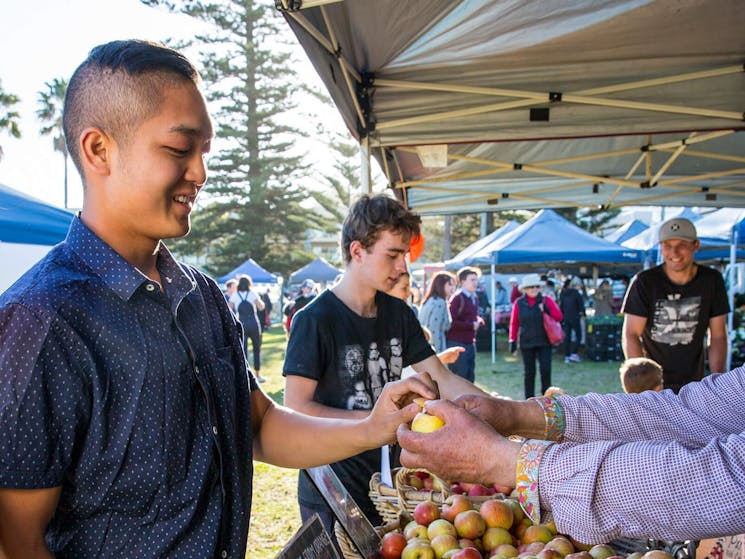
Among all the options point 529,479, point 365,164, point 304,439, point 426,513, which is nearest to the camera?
point 529,479

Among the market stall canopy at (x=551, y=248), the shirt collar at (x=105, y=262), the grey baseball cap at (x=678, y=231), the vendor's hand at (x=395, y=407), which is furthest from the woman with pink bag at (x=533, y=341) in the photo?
the shirt collar at (x=105, y=262)

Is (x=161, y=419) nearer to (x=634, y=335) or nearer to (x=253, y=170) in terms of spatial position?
Result: (x=634, y=335)

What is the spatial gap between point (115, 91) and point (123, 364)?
58cm

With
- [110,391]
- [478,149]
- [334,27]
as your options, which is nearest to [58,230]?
[334,27]

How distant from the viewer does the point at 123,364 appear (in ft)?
3.92

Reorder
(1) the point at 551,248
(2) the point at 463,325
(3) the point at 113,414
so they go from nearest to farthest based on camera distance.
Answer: (3) the point at 113,414, (2) the point at 463,325, (1) the point at 551,248

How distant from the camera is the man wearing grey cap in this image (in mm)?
4922

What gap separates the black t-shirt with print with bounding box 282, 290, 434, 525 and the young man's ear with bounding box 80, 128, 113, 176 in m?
1.40

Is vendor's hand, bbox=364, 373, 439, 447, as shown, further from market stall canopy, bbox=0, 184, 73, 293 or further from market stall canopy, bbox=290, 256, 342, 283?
market stall canopy, bbox=290, 256, 342, 283

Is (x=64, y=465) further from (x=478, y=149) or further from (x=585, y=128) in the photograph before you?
(x=478, y=149)

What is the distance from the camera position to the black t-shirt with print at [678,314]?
493 cm

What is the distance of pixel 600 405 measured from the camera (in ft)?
7.09

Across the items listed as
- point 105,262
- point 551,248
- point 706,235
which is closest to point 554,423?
point 105,262

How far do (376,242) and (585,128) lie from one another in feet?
7.93
